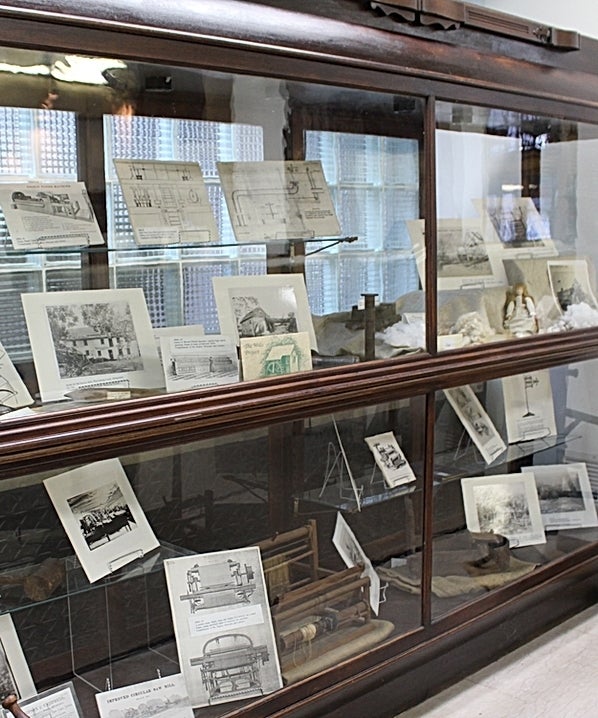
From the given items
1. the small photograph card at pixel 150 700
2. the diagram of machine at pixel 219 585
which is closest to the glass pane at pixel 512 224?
the diagram of machine at pixel 219 585

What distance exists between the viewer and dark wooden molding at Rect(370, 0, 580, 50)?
2.07 m

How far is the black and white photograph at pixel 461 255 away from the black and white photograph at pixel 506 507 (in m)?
0.55

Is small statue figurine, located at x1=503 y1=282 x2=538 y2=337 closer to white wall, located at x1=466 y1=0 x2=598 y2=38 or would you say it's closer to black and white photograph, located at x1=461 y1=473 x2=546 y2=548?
black and white photograph, located at x1=461 y1=473 x2=546 y2=548

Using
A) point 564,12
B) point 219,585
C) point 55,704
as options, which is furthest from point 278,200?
point 564,12

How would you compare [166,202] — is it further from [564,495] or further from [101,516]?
[564,495]

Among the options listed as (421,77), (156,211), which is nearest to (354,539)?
(156,211)

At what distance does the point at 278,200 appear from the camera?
205 cm

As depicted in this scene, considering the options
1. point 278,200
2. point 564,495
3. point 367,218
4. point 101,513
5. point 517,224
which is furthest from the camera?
point 564,495

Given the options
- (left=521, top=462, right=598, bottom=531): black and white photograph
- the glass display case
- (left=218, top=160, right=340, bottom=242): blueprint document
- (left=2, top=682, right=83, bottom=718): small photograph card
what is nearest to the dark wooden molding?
the glass display case

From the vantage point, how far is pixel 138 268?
1.83 metres

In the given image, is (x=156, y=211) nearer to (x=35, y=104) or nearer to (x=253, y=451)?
(x=35, y=104)

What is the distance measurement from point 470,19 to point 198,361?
1.09 meters

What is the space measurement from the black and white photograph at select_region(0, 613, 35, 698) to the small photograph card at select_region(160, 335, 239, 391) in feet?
1.74

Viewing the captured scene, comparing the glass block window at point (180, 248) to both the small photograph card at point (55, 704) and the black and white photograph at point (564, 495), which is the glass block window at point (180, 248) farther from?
the black and white photograph at point (564, 495)
